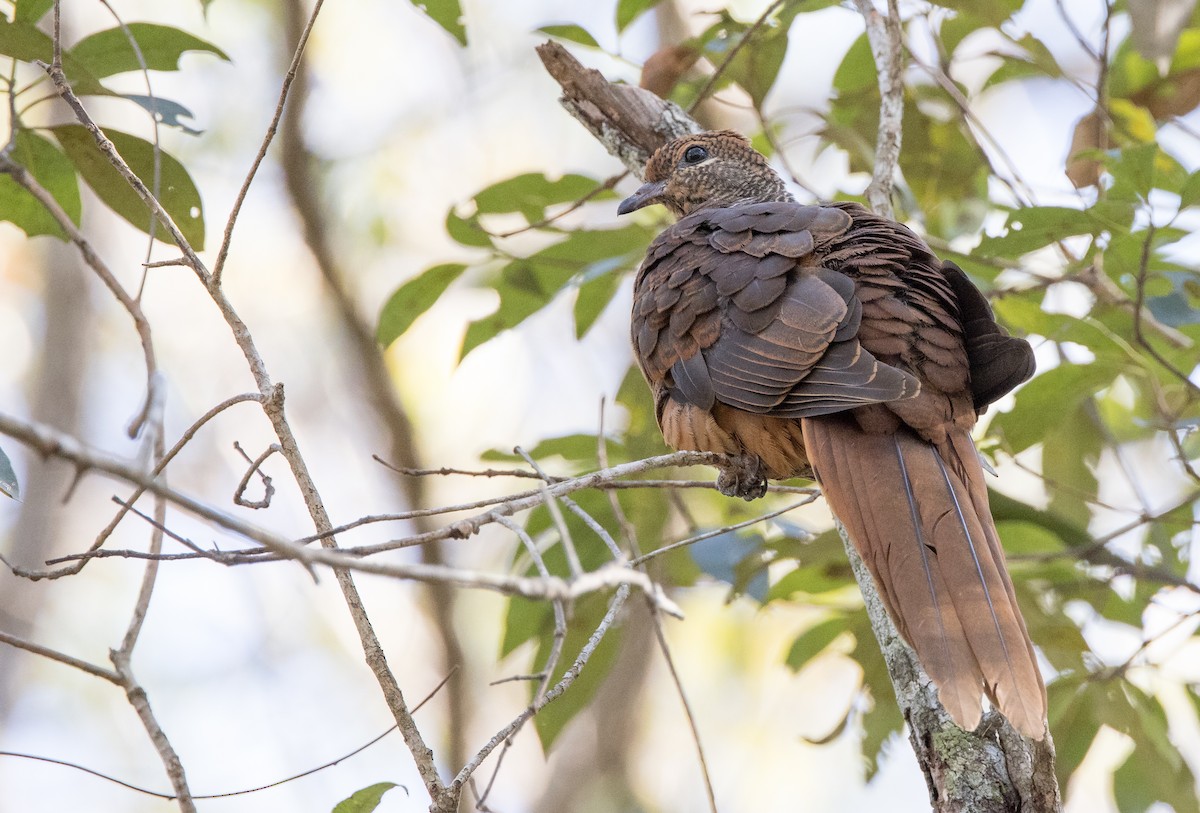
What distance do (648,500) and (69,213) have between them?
2089 millimetres

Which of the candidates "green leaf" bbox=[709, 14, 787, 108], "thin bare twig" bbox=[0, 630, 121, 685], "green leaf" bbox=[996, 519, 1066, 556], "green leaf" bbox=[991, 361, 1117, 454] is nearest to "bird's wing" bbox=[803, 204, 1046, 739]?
"green leaf" bbox=[991, 361, 1117, 454]

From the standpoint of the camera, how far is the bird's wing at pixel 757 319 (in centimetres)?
273

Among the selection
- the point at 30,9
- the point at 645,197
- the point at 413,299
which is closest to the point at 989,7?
the point at 645,197

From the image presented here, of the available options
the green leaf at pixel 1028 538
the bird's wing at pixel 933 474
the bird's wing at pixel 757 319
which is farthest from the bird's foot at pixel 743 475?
the green leaf at pixel 1028 538

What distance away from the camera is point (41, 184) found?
10.4ft

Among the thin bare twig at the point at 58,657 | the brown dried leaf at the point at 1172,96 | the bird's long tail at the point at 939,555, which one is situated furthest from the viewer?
the brown dried leaf at the point at 1172,96

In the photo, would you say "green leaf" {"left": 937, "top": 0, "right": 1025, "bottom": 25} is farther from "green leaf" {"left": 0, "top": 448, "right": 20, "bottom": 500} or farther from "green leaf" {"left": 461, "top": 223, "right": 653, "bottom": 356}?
"green leaf" {"left": 0, "top": 448, "right": 20, "bottom": 500}

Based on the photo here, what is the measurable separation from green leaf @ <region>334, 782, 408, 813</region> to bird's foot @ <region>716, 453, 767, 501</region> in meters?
1.28

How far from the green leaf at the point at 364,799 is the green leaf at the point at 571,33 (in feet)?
8.23

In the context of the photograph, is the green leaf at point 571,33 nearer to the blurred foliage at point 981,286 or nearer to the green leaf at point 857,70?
the blurred foliage at point 981,286

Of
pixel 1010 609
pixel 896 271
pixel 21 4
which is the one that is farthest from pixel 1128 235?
pixel 21 4

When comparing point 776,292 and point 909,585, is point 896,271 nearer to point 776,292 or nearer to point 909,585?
point 776,292

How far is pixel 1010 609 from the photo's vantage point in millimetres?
2316

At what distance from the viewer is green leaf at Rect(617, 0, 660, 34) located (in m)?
3.84
